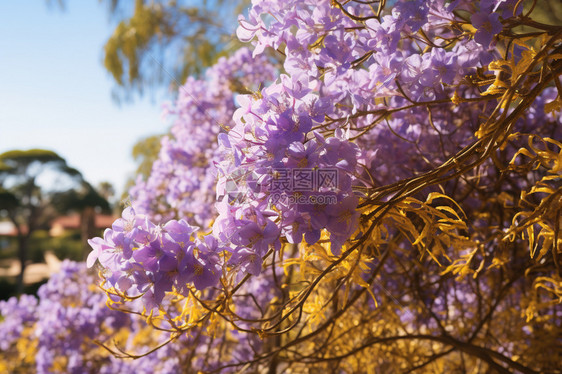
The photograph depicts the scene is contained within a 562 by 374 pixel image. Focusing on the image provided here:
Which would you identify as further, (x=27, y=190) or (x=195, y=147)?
(x=27, y=190)

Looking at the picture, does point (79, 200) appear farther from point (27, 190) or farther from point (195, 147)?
point (195, 147)

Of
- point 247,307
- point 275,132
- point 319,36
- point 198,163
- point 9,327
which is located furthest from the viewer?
point 9,327

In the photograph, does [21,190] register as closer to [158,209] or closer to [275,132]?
[158,209]

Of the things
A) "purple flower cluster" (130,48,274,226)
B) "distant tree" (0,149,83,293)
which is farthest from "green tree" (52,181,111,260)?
"purple flower cluster" (130,48,274,226)

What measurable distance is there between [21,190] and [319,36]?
51.5ft

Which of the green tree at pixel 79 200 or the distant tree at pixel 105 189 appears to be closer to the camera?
the green tree at pixel 79 200

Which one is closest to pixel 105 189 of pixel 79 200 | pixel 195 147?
pixel 79 200

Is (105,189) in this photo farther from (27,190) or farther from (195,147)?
(195,147)

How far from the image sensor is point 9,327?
3.00 m

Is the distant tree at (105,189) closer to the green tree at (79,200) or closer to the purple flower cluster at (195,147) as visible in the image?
the green tree at (79,200)

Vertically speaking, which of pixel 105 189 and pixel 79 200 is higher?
pixel 105 189

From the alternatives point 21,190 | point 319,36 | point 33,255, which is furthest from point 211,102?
point 21,190

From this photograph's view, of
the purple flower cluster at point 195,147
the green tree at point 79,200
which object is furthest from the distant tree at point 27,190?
the purple flower cluster at point 195,147

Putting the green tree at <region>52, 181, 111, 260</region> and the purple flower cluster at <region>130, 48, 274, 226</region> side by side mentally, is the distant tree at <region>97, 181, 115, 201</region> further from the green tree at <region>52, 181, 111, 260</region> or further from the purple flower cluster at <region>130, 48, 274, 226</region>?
the purple flower cluster at <region>130, 48, 274, 226</region>
